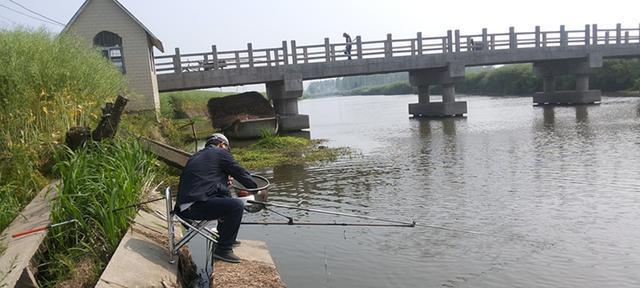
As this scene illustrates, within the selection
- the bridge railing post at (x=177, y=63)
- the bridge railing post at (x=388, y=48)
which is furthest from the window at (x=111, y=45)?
the bridge railing post at (x=388, y=48)

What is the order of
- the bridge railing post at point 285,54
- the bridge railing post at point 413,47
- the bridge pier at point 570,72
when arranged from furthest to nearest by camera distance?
the bridge pier at point 570,72 → the bridge railing post at point 413,47 → the bridge railing post at point 285,54

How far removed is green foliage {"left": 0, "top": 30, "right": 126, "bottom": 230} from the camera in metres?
7.54

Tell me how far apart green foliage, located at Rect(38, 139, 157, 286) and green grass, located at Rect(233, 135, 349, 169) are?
8488 mm

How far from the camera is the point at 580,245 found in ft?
22.6

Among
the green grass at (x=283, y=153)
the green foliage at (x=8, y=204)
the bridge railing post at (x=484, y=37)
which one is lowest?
the green grass at (x=283, y=153)

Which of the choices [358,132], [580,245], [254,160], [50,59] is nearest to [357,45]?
[358,132]

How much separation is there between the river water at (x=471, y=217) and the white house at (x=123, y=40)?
10766mm

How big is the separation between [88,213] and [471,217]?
5.59 metres

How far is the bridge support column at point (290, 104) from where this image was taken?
2759 cm

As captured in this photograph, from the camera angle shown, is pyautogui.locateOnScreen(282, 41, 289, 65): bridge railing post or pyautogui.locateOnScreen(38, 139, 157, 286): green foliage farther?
pyautogui.locateOnScreen(282, 41, 289, 65): bridge railing post

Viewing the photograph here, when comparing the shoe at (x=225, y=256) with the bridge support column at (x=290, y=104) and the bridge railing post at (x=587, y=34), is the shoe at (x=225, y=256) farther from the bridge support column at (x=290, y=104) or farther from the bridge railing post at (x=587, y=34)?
the bridge railing post at (x=587, y=34)

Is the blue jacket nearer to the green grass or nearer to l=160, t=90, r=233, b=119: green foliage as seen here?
the green grass

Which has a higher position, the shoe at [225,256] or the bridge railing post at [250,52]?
the bridge railing post at [250,52]

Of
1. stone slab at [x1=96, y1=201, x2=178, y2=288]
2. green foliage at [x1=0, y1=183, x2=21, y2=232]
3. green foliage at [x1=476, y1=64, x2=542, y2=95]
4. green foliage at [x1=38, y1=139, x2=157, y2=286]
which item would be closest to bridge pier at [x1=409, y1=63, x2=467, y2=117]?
green foliage at [x1=38, y1=139, x2=157, y2=286]
